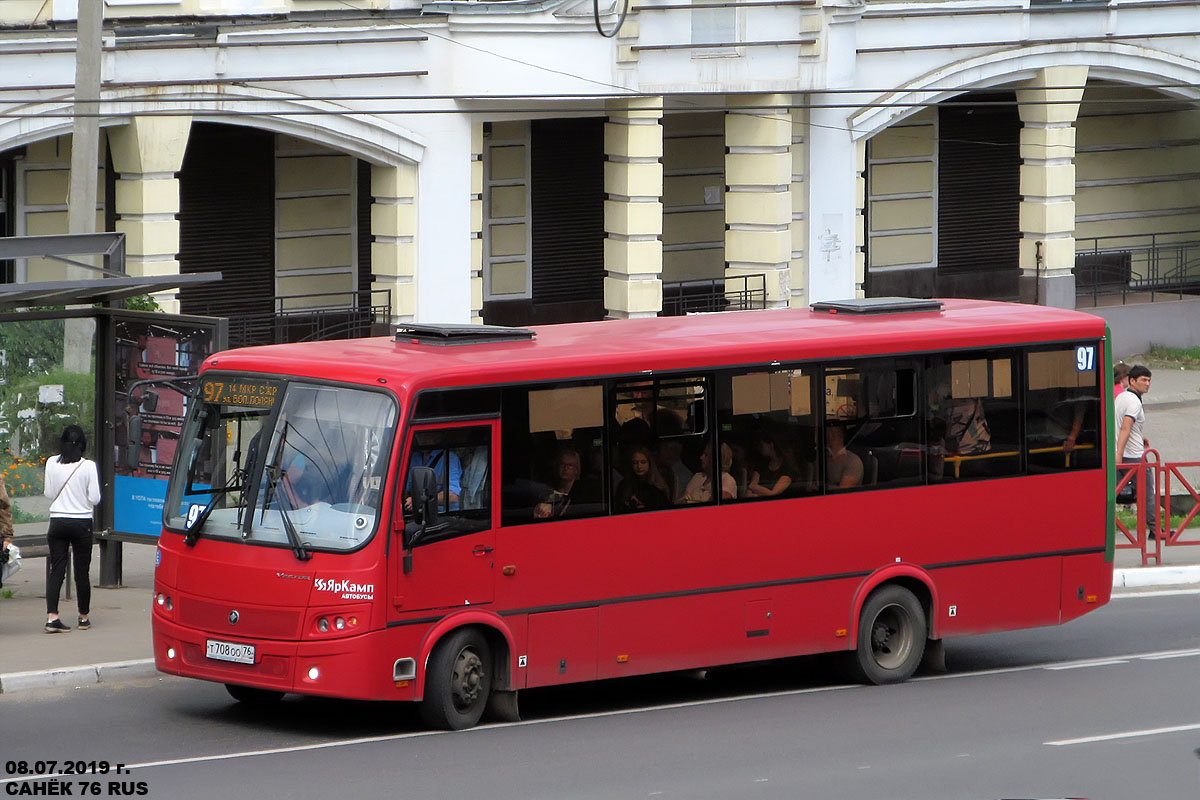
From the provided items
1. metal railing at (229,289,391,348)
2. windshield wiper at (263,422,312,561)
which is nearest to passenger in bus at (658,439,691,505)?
windshield wiper at (263,422,312,561)

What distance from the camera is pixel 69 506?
15531mm

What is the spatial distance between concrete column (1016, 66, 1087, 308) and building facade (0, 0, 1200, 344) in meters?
0.05

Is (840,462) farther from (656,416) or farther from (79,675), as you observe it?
(79,675)

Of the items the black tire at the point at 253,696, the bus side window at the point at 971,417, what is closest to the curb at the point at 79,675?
the black tire at the point at 253,696

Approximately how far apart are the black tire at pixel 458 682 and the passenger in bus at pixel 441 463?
906 mm

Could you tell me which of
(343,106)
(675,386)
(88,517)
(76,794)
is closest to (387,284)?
(343,106)

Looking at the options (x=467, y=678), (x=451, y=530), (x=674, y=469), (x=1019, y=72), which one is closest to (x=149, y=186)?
(x=674, y=469)

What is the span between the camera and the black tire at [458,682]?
1294 cm

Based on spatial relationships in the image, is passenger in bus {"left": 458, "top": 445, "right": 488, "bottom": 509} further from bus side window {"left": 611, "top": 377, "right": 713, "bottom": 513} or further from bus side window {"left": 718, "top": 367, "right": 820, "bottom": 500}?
bus side window {"left": 718, "top": 367, "right": 820, "bottom": 500}

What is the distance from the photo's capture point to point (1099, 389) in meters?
16.2

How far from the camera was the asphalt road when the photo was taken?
38.3 feet

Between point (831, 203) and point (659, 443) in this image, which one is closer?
point (659, 443)

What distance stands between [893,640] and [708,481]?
7.77ft

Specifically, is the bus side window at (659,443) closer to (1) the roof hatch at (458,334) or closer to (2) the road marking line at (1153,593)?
(1) the roof hatch at (458,334)
